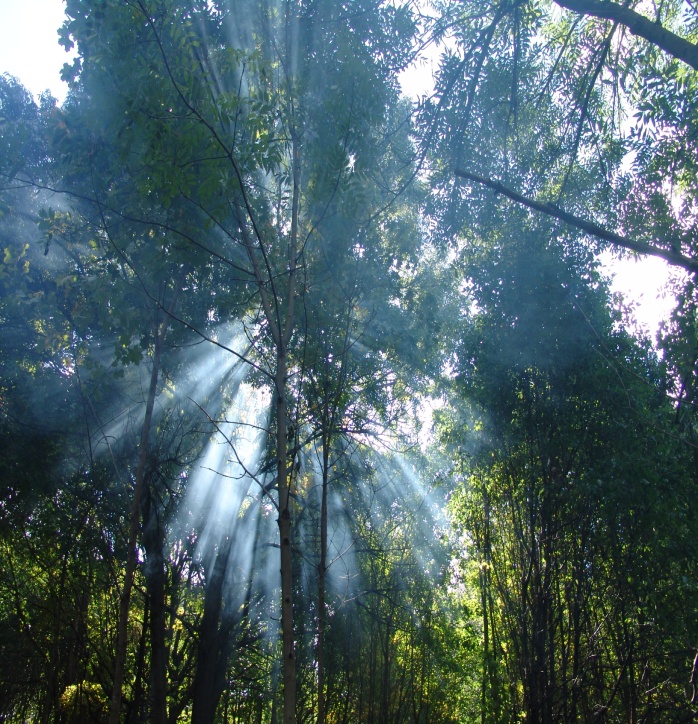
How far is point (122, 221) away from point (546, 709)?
6.09 meters

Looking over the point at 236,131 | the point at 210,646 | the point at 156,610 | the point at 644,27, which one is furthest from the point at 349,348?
the point at 210,646

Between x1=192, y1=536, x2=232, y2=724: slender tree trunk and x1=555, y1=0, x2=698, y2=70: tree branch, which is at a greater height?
x1=555, y1=0, x2=698, y2=70: tree branch

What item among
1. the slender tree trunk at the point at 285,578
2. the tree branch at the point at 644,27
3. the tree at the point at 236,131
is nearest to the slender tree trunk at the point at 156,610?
the tree at the point at 236,131

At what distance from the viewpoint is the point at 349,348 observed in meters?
4.60

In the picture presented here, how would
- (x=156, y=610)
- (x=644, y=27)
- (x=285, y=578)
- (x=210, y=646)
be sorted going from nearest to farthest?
1. (x=285, y=578)
2. (x=644, y=27)
3. (x=156, y=610)
4. (x=210, y=646)

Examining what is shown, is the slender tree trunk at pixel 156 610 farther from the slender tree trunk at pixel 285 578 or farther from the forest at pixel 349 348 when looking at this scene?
the slender tree trunk at pixel 285 578

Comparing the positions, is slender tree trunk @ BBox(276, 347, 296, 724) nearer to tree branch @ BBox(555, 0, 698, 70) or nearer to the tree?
the tree

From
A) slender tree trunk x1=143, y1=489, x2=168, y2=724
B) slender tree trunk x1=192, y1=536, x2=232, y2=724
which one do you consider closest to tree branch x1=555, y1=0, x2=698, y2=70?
slender tree trunk x1=143, y1=489, x2=168, y2=724

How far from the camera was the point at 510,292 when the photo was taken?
6875mm

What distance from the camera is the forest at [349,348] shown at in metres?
3.60

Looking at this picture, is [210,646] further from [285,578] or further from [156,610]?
[285,578]

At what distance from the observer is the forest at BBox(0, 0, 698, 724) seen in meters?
3.60

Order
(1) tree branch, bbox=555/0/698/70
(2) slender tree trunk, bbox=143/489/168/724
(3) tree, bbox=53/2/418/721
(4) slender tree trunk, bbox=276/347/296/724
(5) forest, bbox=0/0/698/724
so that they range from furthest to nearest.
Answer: (2) slender tree trunk, bbox=143/489/168/724 → (5) forest, bbox=0/0/698/724 → (1) tree branch, bbox=555/0/698/70 → (3) tree, bbox=53/2/418/721 → (4) slender tree trunk, bbox=276/347/296/724

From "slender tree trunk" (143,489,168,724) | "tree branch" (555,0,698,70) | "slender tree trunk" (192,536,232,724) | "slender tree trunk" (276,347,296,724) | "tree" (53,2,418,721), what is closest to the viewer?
"slender tree trunk" (276,347,296,724)
